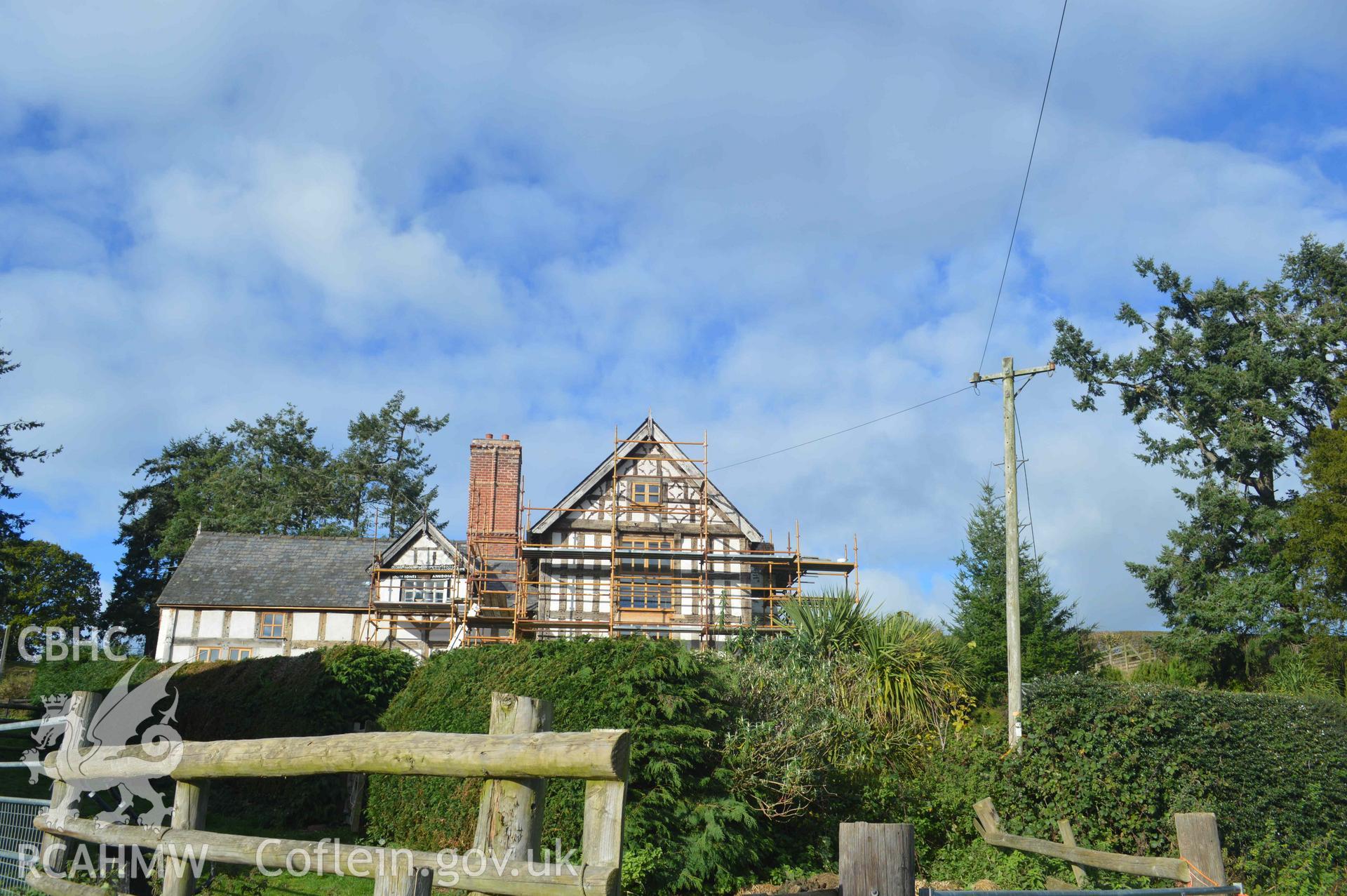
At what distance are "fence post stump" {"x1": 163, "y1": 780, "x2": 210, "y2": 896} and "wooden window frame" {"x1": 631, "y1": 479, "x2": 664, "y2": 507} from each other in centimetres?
2610

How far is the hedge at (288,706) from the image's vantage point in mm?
14148

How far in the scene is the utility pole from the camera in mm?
14164

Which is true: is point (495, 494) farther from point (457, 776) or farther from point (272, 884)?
point (457, 776)

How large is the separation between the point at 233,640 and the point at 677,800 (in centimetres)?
2967

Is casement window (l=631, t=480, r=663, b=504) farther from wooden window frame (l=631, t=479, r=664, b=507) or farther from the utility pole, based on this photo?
the utility pole

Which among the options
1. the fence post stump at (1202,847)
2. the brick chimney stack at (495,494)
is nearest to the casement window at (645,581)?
the brick chimney stack at (495,494)

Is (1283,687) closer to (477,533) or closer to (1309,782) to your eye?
(1309,782)

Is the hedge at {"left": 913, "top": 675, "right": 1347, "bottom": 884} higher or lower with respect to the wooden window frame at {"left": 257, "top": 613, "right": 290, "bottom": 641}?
lower

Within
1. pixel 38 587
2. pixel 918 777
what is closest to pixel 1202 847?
pixel 918 777


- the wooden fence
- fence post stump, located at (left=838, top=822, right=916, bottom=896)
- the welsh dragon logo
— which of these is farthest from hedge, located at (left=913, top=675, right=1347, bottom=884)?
the wooden fence

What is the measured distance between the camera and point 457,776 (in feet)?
13.9

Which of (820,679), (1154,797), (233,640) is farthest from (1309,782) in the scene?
(233,640)

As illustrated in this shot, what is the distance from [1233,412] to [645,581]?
1924cm

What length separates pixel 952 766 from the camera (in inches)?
538
